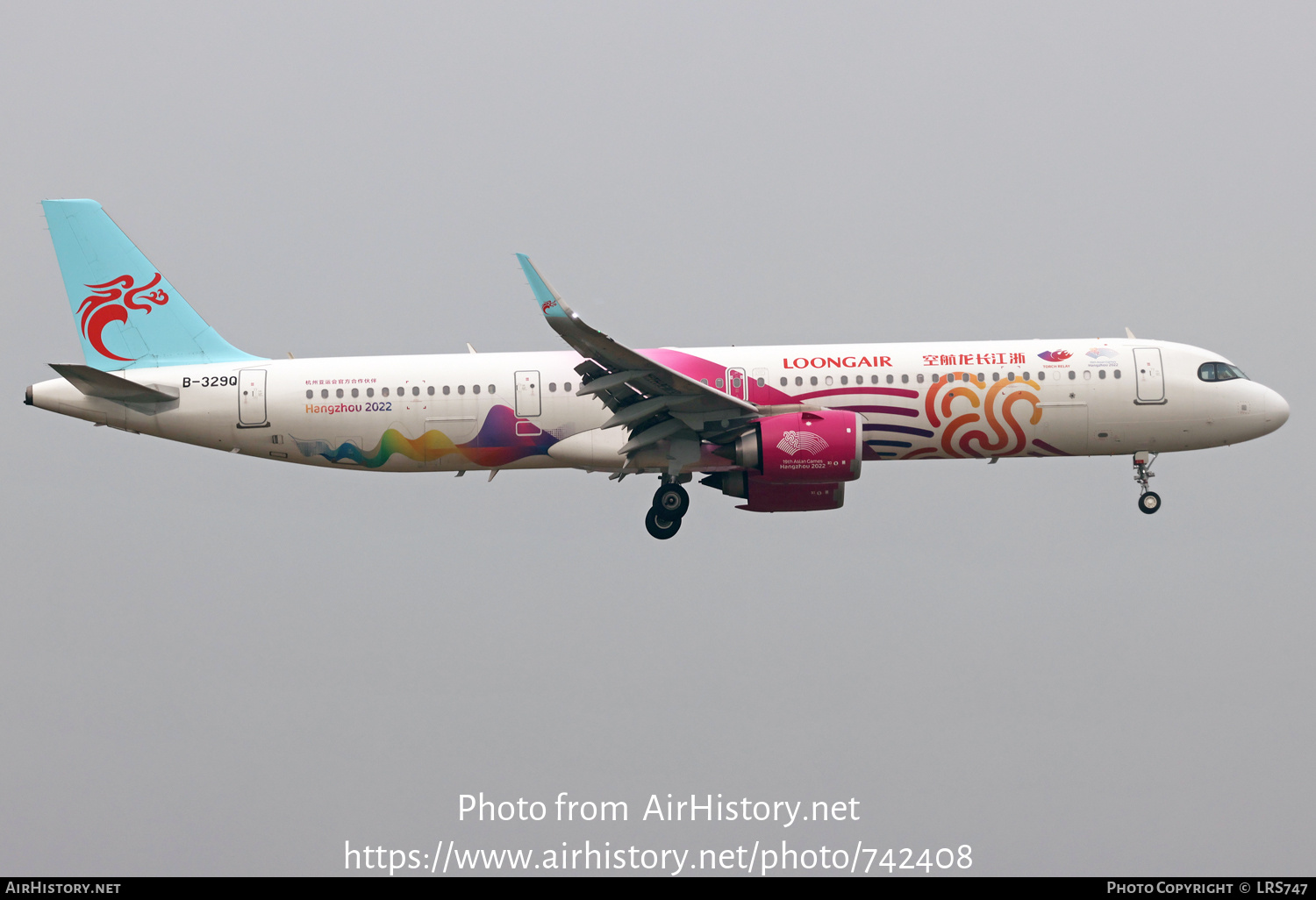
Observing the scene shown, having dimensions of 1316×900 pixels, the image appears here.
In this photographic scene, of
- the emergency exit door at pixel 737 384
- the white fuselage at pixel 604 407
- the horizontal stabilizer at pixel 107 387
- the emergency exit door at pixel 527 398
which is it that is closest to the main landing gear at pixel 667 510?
the white fuselage at pixel 604 407

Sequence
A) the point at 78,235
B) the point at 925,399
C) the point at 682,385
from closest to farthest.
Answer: the point at 682,385 → the point at 925,399 → the point at 78,235

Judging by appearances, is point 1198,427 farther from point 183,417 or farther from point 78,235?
point 78,235

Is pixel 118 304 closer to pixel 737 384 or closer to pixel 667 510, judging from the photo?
pixel 667 510

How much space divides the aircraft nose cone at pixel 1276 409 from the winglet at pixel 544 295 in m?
16.5

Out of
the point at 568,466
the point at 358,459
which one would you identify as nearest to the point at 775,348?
the point at 568,466

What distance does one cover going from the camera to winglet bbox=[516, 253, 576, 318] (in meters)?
21.0

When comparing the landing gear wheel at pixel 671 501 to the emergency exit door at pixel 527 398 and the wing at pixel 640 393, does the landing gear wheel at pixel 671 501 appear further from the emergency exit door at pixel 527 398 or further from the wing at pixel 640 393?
the emergency exit door at pixel 527 398

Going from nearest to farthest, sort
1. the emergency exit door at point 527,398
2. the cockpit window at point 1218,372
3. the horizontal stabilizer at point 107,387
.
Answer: the horizontal stabilizer at point 107,387, the emergency exit door at point 527,398, the cockpit window at point 1218,372

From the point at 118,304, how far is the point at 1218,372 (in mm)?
25259

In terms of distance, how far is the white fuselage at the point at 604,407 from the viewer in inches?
990

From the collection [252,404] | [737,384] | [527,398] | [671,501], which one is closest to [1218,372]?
[737,384]

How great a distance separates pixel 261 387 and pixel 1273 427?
2308 cm

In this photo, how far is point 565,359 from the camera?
25.7 meters

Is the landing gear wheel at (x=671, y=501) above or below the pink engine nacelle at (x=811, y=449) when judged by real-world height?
below
